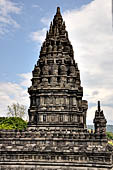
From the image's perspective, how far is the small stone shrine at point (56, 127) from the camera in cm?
1933

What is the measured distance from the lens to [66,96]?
92.7ft

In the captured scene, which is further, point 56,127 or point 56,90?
point 56,90

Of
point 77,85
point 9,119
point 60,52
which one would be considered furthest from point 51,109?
point 9,119

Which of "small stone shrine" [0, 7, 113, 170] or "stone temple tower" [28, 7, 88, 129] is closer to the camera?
"small stone shrine" [0, 7, 113, 170]

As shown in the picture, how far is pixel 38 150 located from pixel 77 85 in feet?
42.5

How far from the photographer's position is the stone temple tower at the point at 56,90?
27.5m

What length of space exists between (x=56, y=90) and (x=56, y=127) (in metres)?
4.76

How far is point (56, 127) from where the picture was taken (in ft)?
88.8

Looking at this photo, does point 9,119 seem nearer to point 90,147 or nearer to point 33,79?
point 33,79

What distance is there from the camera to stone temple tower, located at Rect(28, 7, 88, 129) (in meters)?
27.5

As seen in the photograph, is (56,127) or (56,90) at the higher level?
(56,90)

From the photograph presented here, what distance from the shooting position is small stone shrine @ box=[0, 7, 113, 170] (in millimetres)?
19328

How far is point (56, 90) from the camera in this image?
28359 millimetres

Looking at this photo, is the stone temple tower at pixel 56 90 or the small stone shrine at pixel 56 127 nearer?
the small stone shrine at pixel 56 127
